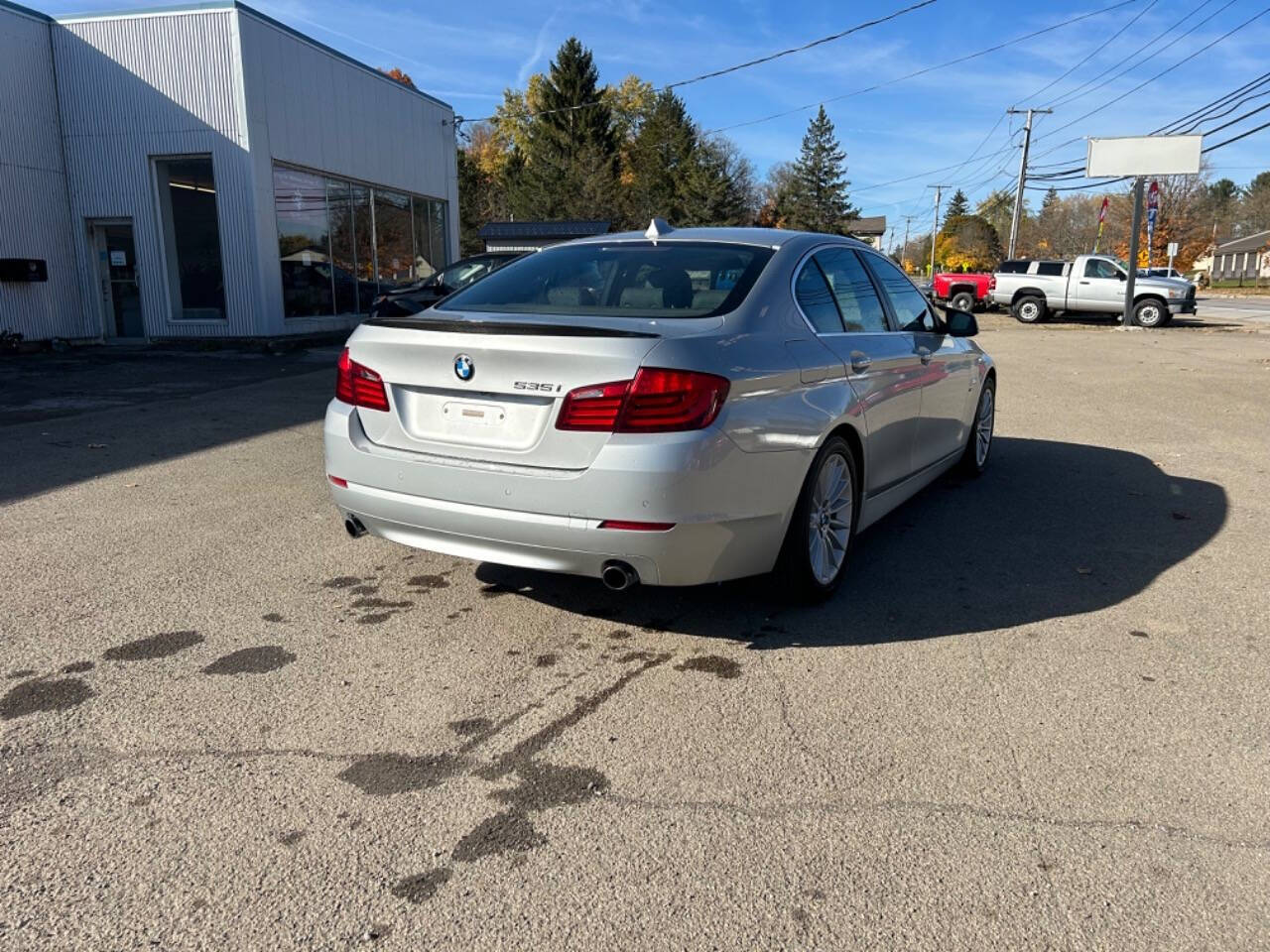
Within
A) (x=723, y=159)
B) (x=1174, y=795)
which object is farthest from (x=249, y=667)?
(x=723, y=159)

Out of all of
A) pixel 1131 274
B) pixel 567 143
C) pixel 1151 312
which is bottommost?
pixel 1151 312

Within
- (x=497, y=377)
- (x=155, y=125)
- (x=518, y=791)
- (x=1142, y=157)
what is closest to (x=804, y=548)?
(x=497, y=377)

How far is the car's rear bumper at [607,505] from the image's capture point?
325 cm

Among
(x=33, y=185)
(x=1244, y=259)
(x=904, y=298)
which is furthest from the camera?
(x=1244, y=259)

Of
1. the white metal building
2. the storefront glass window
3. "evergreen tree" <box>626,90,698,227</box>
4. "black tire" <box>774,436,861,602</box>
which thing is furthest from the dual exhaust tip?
"evergreen tree" <box>626,90,698,227</box>

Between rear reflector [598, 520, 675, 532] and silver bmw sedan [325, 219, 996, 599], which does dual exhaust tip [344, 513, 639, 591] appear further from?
rear reflector [598, 520, 675, 532]

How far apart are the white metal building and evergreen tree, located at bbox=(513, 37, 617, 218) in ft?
105

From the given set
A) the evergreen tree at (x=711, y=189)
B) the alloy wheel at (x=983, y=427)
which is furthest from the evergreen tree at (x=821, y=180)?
the alloy wheel at (x=983, y=427)

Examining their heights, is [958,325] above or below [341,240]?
below

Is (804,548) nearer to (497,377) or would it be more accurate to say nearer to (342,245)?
(497,377)

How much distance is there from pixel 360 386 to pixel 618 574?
137 cm

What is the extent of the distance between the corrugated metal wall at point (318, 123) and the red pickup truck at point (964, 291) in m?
16.6

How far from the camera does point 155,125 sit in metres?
16.3

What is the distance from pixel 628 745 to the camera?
2959 mm
